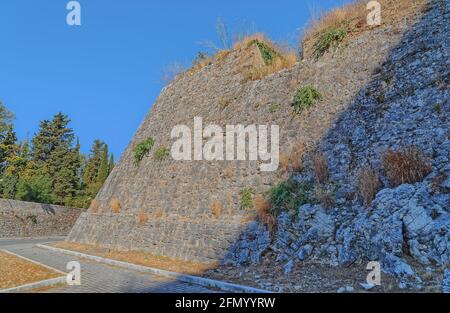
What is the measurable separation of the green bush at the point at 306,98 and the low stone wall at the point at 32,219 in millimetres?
20524

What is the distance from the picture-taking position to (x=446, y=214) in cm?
569

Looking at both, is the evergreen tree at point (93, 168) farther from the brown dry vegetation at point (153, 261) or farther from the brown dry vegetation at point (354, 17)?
the brown dry vegetation at point (354, 17)

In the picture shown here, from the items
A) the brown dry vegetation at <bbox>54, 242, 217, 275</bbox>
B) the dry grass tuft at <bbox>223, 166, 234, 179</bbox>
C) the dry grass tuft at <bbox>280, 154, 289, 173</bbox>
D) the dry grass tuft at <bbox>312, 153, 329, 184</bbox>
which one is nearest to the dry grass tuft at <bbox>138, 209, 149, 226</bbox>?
the brown dry vegetation at <bbox>54, 242, 217, 275</bbox>

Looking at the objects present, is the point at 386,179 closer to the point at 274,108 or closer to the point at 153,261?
the point at 274,108

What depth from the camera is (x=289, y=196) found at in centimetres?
862

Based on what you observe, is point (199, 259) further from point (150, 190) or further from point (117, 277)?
point (150, 190)

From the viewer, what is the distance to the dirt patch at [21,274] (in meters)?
6.64

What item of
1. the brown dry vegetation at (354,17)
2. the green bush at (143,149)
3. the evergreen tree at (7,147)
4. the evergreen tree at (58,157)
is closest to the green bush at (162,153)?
the green bush at (143,149)

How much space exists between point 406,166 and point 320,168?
212 centimetres

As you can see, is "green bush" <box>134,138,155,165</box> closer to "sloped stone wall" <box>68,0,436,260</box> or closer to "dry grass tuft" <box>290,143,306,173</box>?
"sloped stone wall" <box>68,0,436,260</box>

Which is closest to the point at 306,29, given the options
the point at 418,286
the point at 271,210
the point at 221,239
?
the point at 271,210

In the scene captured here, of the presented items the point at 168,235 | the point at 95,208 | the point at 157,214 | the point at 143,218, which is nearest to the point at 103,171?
the point at 95,208

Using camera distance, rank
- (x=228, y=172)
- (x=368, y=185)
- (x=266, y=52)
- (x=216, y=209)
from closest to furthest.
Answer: (x=368, y=185), (x=216, y=209), (x=228, y=172), (x=266, y=52)

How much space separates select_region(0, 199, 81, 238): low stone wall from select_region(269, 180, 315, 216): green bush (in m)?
20.5
